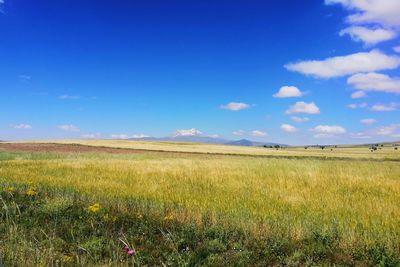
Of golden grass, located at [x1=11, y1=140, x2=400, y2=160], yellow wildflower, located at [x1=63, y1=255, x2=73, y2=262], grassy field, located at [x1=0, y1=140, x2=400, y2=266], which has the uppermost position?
golden grass, located at [x1=11, y1=140, x2=400, y2=160]

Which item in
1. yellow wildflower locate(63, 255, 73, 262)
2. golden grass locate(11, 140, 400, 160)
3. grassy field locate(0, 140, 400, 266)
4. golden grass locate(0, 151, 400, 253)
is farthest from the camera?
golden grass locate(11, 140, 400, 160)

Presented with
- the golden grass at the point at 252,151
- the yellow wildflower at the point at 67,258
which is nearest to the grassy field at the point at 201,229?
the yellow wildflower at the point at 67,258

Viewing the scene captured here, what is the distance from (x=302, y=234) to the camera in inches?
287

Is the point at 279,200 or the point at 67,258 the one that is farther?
the point at 279,200

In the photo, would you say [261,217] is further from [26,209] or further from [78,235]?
[26,209]

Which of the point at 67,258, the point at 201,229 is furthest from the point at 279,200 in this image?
the point at 67,258

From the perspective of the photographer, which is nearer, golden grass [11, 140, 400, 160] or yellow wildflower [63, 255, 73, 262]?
yellow wildflower [63, 255, 73, 262]

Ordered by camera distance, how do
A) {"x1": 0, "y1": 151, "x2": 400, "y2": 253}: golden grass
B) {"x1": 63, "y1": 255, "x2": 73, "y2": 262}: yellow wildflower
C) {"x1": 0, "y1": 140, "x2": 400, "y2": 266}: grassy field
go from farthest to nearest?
{"x1": 0, "y1": 151, "x2": 400, "y2": 253}: golden grass → {"x1": 0, "y1": 140, "x2": 400, "y2": 266}: grassy field → {"x1": 63, "y1": 255, "x2": 73, "y2": 262}: yellow wildflower

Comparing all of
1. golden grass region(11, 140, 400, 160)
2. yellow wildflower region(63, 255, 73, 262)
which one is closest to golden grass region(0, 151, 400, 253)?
yellow wildflower region(63, 255, 73, 262)

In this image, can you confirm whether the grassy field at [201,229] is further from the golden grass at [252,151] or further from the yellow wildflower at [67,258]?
the golden grass at [252,151]

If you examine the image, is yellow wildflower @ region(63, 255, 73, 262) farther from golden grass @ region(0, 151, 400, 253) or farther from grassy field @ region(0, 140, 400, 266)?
golden grass @ region(0, 151, 400, 253)

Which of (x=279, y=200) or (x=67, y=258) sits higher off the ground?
(x=279, y=200)

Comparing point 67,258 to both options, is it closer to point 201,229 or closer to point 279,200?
point 201,229

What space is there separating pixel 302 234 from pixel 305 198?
5438 mm
